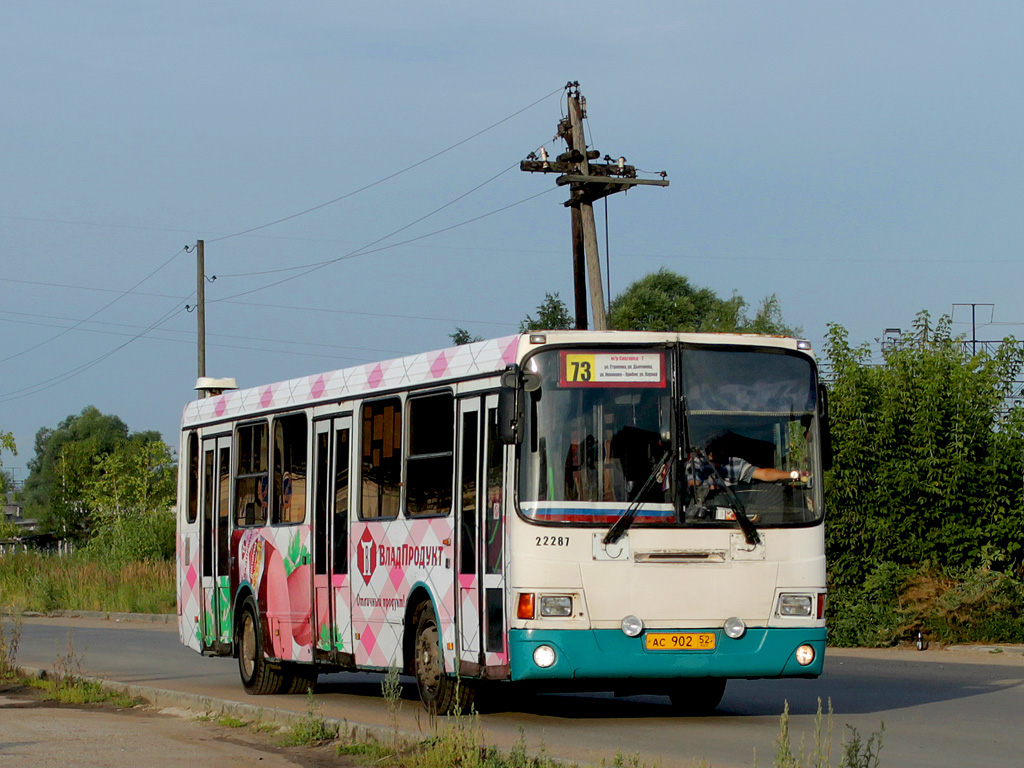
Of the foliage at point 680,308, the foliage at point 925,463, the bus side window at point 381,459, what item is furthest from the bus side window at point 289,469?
the foliage at point 680,308

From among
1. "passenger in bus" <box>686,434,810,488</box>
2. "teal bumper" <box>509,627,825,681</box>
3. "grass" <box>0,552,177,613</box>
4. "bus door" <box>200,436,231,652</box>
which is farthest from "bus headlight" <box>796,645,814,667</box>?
"grass" <box>0,552,177,613</box>

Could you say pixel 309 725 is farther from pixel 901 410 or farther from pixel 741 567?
pixel 901 410

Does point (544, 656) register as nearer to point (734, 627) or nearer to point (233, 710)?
point (734, 627)

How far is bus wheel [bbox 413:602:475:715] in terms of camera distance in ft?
40.9

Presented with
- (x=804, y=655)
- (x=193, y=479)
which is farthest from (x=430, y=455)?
(x=193, y=479)

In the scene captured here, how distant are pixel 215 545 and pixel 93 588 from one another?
78.9ft

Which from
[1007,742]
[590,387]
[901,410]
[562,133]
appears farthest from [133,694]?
[562,133]

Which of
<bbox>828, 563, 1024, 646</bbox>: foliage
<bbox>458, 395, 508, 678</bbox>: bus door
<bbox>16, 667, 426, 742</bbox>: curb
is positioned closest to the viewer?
<bbox>16, 667, 426, 742</bbox>: curb

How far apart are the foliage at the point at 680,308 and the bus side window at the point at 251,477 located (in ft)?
178

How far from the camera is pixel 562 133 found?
2870 cm

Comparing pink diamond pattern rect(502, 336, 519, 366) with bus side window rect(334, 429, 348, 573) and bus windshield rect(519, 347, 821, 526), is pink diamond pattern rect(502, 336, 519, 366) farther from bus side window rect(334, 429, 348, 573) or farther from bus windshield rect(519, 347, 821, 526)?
bus side window rect(334, 429, 348, 573)

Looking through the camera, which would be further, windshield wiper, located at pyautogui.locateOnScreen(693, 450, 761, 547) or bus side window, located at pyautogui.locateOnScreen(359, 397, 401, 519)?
bus side window, located at pyautogui.locateOnScreen(359, 397, 401, 519)

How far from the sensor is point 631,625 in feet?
38.2

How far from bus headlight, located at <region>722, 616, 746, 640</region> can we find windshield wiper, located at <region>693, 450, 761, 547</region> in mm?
564
